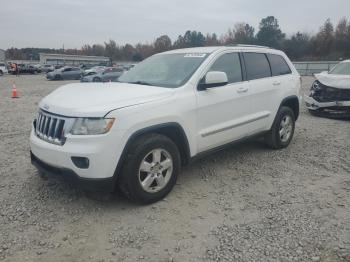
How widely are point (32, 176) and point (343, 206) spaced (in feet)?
13.0

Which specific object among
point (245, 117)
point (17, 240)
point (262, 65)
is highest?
point (262, 65)

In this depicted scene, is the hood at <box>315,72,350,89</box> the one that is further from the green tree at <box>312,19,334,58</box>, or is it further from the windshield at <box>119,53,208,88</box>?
the green tree at <box>312,19,334,58</box>

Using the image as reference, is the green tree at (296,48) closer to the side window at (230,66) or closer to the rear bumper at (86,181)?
the side window at (230,66)

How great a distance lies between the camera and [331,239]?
3.14 m

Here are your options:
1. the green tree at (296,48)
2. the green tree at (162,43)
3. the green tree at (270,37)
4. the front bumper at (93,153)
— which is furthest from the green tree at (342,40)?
the front bumper at (93,153)

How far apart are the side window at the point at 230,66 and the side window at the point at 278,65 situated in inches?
40.0

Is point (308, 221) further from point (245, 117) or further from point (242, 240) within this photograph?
point (245, 117)

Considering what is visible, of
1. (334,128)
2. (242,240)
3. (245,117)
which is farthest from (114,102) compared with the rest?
(334,128)

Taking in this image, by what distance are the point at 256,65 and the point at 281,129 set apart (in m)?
1.31

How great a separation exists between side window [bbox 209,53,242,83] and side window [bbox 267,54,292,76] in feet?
3.34

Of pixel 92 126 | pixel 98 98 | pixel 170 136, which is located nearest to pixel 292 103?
pixel 170 136

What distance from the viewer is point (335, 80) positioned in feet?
29.0

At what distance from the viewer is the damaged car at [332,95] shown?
339 inches

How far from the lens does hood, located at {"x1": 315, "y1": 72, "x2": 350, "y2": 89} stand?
857 cm
